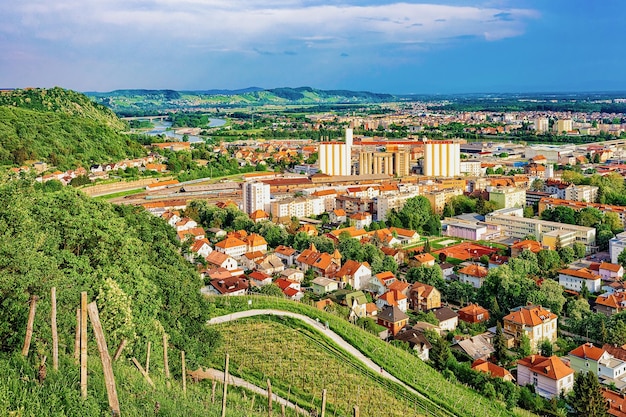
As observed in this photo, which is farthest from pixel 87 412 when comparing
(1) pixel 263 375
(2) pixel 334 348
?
(2) pixel 334 348

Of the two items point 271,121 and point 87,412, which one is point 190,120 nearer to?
point 271,121

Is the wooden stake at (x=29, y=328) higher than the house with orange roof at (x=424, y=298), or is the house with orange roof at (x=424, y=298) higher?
the wooden stake at (x=29, y=328)

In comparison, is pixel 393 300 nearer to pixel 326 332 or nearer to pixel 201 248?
pixel 326 332

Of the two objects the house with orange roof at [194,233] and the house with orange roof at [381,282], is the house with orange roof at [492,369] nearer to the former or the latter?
the house with orange roof at [381,282]

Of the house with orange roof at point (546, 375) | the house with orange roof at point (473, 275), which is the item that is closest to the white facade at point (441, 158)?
the house with orange roof at point (473, 275)

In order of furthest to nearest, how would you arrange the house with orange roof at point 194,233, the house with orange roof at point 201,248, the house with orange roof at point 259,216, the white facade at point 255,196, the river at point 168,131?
1. the river at point 168,131
2. the white facade at point 255,196
3. the house with orange roof at point 259,216
4. the house with orange roof at point 194,233
5. the house with orange roof at point 201,248

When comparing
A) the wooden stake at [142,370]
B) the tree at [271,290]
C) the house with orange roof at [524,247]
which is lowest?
the house with orange roof at [524,247]
